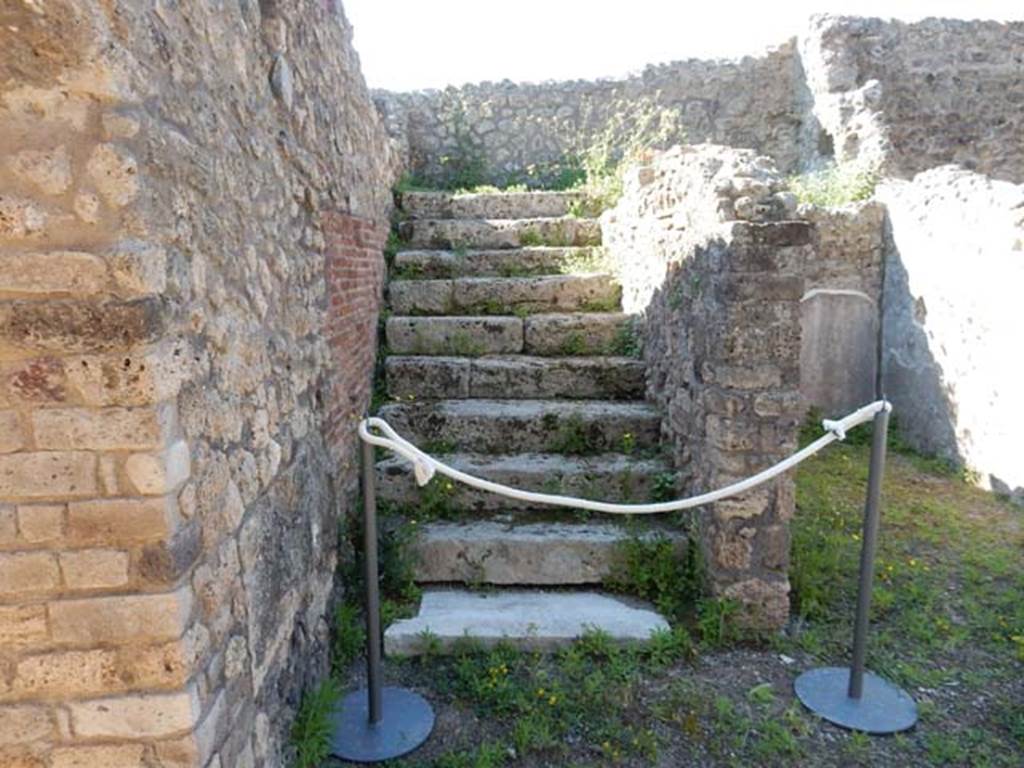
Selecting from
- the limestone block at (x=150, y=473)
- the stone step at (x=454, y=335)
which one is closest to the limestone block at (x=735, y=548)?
the stone step at (x=454, y=335)

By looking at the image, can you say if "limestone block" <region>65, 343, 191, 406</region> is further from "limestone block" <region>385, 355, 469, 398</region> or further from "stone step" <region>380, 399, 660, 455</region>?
"limestone block" <region>385, 355, 469, 398</region>

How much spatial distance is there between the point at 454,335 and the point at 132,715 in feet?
13.1

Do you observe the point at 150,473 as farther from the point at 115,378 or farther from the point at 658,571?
the point at 658,571

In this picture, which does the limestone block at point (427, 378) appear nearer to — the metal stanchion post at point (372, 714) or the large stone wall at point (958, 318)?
the metal stanchion post at point (372, 714)

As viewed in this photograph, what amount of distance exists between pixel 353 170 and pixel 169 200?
2.87 meters

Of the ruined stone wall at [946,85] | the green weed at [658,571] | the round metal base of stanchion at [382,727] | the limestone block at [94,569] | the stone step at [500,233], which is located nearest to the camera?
the limestone block at [94,569]

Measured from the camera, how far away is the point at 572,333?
5.52 m

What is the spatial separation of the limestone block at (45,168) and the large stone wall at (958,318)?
228 inches

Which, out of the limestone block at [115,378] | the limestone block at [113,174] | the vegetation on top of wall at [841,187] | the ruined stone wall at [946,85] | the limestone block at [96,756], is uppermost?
the ruined stone wall at [946,85]

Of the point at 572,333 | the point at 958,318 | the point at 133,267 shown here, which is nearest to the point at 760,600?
the point at 572,333

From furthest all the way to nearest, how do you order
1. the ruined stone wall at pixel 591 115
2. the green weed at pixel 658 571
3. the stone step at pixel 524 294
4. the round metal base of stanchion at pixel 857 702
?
the ruined stone wall at pixel 591 115 < the stone step at pixel 524 294 < the green weed at pixel 658 571 < the round metal base of stanchion at pixel 857 702

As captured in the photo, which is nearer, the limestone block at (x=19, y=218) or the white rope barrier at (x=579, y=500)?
the limestone block at (x=19, y=218)

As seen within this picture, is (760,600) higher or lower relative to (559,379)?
lower

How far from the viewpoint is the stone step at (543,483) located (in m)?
4.30
